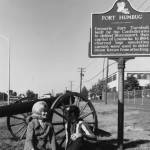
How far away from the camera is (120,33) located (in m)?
11.1

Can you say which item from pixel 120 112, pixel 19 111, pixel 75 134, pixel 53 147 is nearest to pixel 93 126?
pixel 120 112

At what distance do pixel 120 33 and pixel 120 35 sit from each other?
0.17ft

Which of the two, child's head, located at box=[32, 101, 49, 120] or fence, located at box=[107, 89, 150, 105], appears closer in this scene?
child's head, located at box=[32, 101, 49, 120]

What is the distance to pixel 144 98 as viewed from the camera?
50.6m

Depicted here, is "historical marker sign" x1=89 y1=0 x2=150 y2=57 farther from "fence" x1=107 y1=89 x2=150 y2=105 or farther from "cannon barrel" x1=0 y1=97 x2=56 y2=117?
"fence" x1=107 y1=89 x2=150 y2=105

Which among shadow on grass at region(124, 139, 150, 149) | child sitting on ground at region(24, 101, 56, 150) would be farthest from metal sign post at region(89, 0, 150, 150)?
child sitting on ground at region(24, 101, 56, 150)

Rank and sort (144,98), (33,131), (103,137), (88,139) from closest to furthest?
(33,131) < (88,139) < (103,137) < (144,98)

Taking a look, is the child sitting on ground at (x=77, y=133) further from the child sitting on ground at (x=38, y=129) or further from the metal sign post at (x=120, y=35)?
the metal sign post at (x=120, y=35)

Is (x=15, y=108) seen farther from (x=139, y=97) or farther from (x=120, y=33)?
(x=139, y=97)

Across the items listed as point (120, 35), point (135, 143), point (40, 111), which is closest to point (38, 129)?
point (40, 111)

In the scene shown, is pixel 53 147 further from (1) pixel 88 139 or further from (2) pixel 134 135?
(2) pixel 134 135

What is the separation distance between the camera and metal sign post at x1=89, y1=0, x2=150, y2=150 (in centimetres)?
1104

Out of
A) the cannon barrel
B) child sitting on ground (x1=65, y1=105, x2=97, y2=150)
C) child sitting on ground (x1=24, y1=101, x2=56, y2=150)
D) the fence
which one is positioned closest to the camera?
child sitting on ground (x1=24, y1=101, x2=56, y2=150)

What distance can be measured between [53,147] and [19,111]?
5.01 metres
